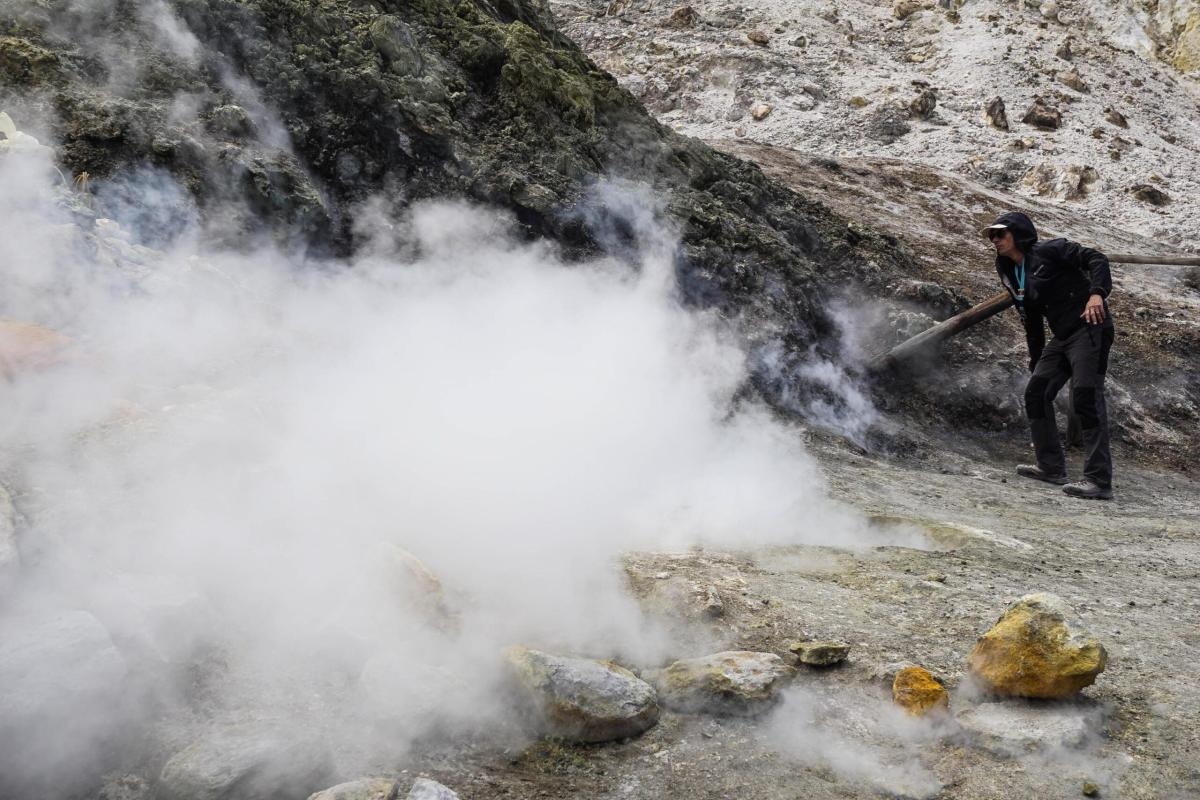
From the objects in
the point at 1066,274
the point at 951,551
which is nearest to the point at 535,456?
the point at 951,551

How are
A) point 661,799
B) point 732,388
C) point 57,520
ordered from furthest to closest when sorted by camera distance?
point 732,388, point 57,520, point 661,799

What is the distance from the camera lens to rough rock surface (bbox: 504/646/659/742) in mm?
1680

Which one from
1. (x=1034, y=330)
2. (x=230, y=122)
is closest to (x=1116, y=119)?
(x=1034, y=330)

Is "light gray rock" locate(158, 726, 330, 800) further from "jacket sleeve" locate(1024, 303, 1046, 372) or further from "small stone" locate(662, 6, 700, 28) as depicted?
"small stone" locate(662, 6, 700, 28)

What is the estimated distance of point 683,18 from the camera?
53.0 ft

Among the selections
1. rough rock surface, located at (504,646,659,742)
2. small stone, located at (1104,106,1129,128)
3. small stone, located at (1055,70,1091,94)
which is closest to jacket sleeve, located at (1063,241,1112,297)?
rough rock surface, located at (504,646,659,742)

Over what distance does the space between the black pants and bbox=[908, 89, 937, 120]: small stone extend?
430 inches

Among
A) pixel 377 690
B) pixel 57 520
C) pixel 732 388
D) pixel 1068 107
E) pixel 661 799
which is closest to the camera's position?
pixel 661 799

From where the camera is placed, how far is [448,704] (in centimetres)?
170

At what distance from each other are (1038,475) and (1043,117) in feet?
37.6

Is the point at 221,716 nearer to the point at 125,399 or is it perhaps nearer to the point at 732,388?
the point at 125,399

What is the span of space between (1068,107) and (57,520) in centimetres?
1638

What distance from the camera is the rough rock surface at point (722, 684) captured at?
1786 mm

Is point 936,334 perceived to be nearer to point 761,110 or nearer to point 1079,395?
point 1079,395
